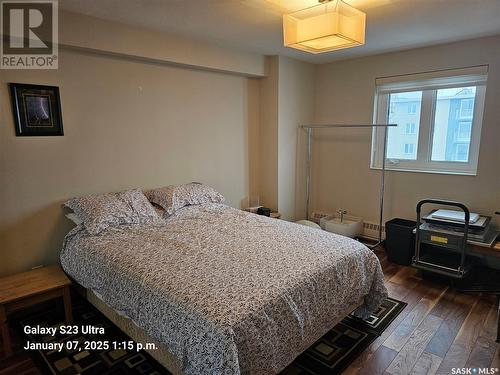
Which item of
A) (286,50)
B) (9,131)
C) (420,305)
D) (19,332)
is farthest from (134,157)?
(420,305)

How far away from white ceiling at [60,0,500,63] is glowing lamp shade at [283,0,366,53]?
0.26m

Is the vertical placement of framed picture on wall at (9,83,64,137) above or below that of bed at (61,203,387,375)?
above

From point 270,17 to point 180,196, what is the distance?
1784mm

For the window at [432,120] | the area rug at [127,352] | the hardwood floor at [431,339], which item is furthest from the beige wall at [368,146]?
the area rug at [127,352]

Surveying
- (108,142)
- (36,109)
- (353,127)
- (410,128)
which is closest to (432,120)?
(410,128)

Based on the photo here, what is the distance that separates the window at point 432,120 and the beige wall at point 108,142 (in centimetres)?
179

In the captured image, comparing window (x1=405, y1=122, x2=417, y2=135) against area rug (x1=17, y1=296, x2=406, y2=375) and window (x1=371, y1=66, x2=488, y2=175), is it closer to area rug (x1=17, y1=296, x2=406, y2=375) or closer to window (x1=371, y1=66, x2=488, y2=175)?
window (x1=371, y1=66, x2=488, y2=175)

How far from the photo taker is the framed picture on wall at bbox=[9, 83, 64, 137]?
2.46m

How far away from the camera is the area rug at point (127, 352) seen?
2.00 meters

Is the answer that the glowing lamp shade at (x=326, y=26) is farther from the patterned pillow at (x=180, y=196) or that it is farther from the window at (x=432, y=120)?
the window at (x=432, y=120)

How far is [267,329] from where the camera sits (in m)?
1.59

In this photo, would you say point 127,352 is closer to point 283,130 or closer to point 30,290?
point 30,290

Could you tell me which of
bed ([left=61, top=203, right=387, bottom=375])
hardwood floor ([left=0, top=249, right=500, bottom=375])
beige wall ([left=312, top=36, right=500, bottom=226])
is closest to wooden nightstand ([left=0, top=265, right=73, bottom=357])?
bed ([left=61, top=203, right=387, bottom=375])

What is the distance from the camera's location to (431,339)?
2268 mm
